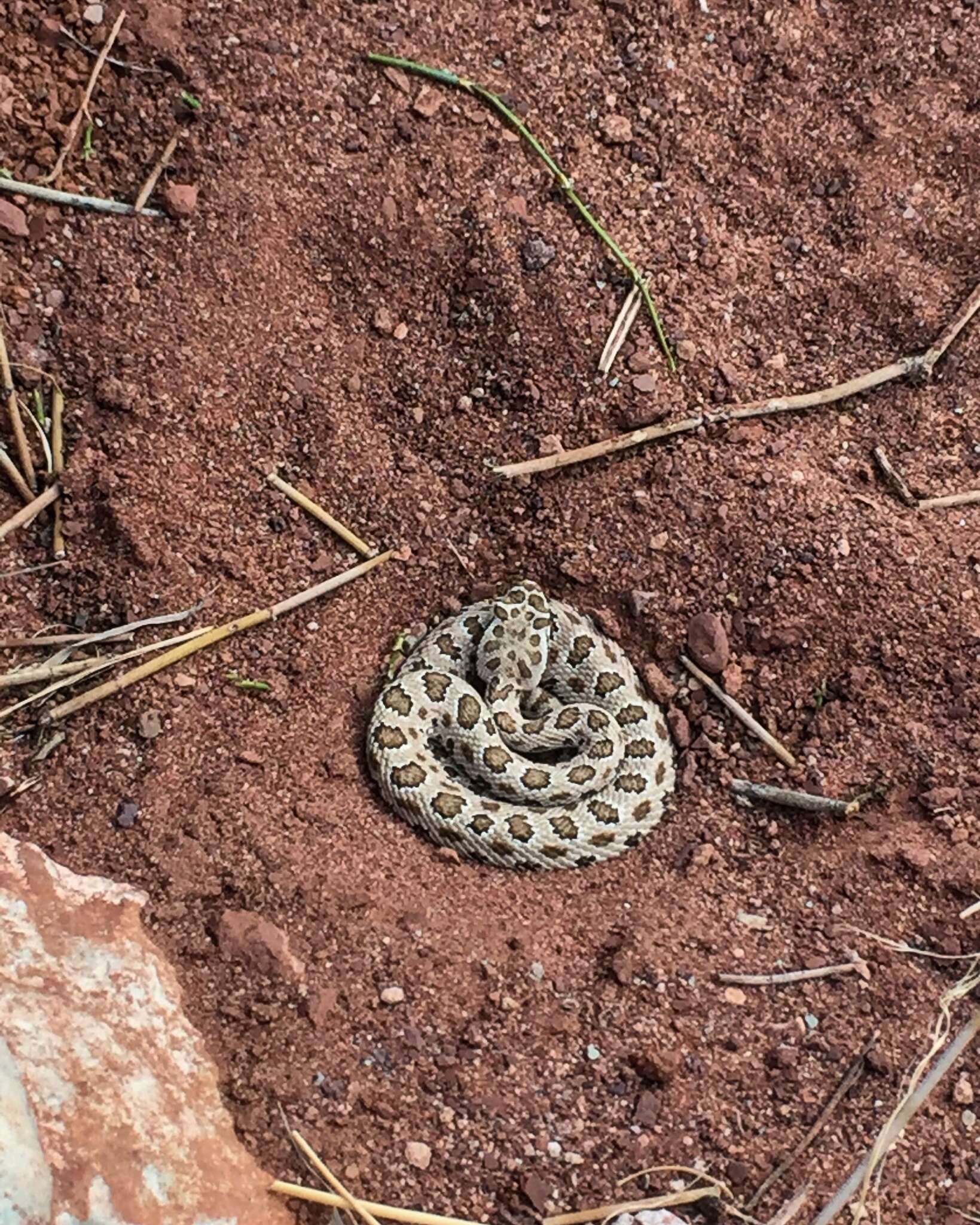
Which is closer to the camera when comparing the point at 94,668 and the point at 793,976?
the point at 793,976

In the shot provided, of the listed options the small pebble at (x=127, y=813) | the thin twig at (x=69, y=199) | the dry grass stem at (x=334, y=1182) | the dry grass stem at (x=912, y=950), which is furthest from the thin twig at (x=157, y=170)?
the dry grass stem at (x=912, y=950)

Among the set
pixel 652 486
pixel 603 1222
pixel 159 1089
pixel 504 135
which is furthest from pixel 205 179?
pixel 603 1222

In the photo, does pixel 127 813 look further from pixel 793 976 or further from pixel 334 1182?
pixel 793 976

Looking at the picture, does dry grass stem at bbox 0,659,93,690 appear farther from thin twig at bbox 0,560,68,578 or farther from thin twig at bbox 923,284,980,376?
thin twig at bbox 923,284,980,376

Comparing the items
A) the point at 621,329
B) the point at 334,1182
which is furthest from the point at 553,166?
the point at 334,1182

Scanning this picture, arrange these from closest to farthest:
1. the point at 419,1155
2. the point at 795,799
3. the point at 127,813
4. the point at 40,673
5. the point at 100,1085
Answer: the point at 100,1085
the point at 419,1155
the point at 127,813
the point at 40,673
the point at 795,799

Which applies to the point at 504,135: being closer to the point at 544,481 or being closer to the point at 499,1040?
the point at 544,481

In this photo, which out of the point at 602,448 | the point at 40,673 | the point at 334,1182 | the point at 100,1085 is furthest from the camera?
the point at 602,448
